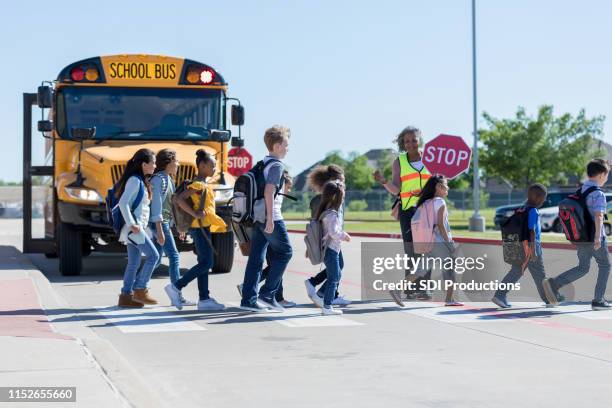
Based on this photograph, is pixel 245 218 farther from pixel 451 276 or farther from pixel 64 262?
pixel 64 262

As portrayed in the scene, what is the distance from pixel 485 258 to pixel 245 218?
2751 mm

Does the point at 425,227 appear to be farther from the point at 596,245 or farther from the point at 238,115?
the point at 238,115

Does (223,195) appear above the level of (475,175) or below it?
below

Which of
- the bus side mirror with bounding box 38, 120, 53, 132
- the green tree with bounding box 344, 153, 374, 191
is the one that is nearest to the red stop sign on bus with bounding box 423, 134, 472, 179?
the bus side mirror with bounding box 38, 120, 53, 132

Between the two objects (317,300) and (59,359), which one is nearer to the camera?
(59,359)

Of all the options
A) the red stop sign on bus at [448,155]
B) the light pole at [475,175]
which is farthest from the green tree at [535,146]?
the red stop sign on bus at [448,155]

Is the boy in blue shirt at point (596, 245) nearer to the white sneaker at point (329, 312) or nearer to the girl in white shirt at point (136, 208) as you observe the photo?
the white sneaker at point (329, 312)

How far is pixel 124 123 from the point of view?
52.3ft

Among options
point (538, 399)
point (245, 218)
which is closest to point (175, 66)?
point (245, 218)

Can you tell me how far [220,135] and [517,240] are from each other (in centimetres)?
654

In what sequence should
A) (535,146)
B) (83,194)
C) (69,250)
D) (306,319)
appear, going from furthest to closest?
(535,146) < (69,250) < (83,194) < (306,319)

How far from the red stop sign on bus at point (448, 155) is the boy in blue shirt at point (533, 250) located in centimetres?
1348

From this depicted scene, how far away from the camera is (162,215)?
1148cm

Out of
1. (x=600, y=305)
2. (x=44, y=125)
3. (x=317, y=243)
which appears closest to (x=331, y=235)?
(x=317, y=243)
